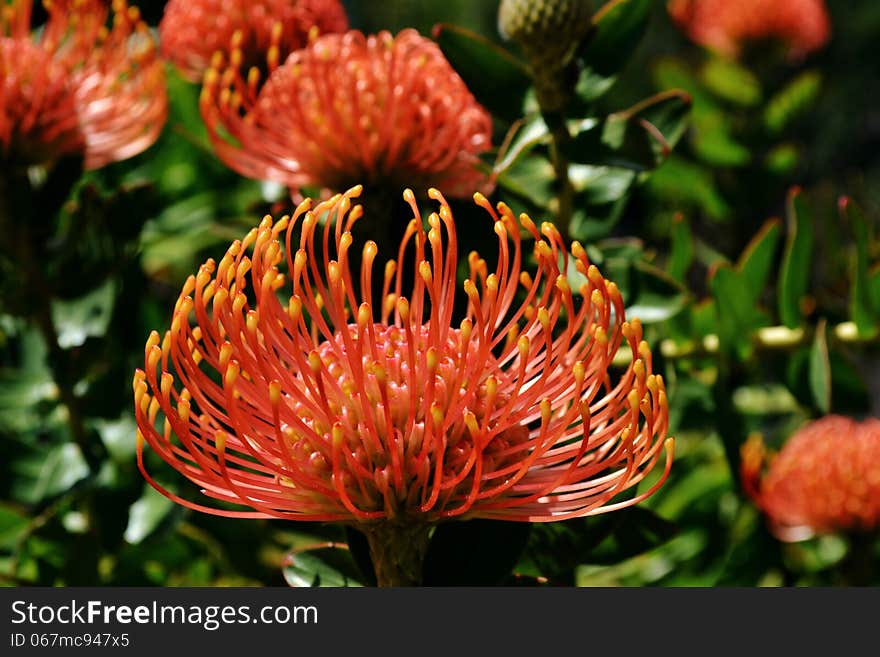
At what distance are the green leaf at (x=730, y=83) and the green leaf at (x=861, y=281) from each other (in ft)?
1.42

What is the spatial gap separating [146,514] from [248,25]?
1.56ft

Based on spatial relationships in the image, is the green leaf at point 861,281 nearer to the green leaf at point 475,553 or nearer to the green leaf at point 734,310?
the green leaf at point 734,310

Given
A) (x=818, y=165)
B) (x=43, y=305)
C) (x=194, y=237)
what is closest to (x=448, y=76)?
(x=194, y=237)

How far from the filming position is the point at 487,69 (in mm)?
824

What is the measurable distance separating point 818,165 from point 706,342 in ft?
6.40

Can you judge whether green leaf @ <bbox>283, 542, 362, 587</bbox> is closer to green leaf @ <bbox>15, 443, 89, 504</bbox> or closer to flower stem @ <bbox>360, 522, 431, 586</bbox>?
flower stem @ <bbox>360, 522, 431, 586</bbox>

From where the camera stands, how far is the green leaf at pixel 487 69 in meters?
0.81

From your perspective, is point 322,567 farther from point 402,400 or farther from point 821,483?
point 821,483

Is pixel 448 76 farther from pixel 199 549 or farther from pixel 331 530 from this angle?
pixel 199 549

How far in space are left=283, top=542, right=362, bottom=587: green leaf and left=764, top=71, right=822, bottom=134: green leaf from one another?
944 millimetres

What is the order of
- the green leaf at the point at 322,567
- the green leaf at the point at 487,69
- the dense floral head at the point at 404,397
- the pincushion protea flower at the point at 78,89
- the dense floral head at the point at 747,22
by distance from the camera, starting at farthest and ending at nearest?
the dense floral head at the point at 747,22 → the pincushion protea flower at the point at 78,89 → the green leaf at the point at 487,69 → the green leaf at the point at 322,567 → the dense floral head at the point at 404,397

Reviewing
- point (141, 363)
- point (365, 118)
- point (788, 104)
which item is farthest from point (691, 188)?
point (141, 363)

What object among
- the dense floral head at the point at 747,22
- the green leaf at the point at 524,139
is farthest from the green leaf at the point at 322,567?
the dense floral head at the point at 747,22

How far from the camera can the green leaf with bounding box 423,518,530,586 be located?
0.68 meters
